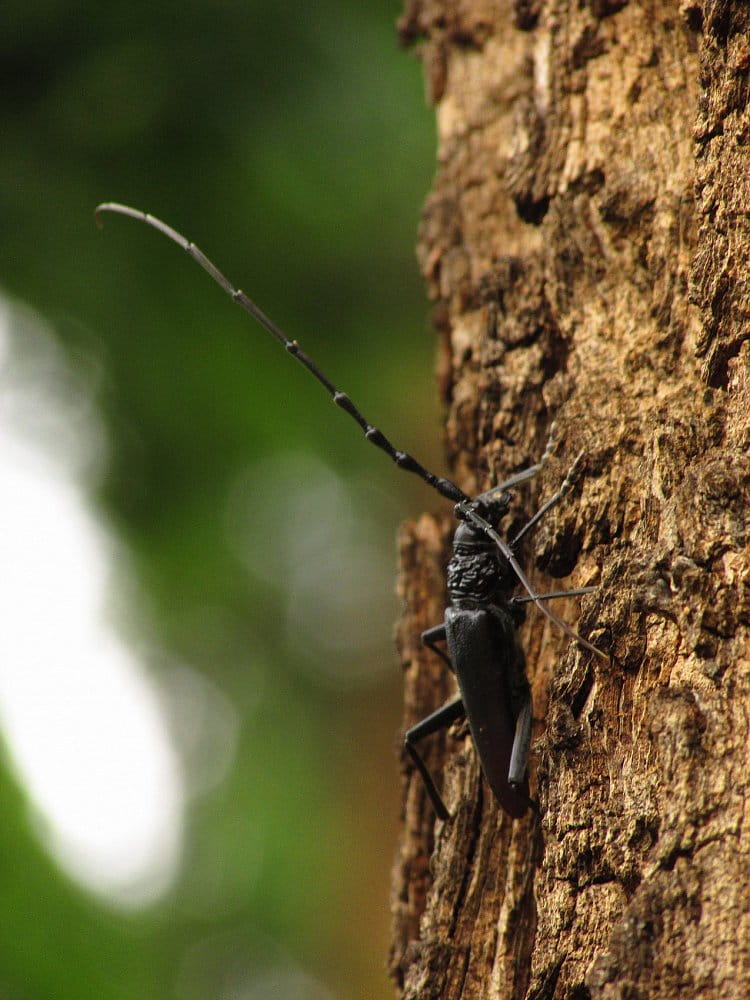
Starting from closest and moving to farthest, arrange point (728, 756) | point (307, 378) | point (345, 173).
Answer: point (728, 756) → point (345, 173) → point (307, 378)

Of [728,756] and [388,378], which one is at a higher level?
[388,378]

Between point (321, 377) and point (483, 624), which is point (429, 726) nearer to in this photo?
point (483, 624)

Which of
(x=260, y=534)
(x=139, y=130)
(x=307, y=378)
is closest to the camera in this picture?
(x=139, y=130)

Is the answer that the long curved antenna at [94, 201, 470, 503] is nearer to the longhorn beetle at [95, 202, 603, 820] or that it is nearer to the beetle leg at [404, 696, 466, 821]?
the longhorn beetle at [95, 202, 603, 820]

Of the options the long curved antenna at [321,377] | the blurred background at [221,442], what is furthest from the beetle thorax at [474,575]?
the blurred background at [221,442]

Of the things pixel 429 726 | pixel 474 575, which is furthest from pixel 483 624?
pixel 429 726

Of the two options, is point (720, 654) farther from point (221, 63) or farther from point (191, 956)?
point (191, 956)

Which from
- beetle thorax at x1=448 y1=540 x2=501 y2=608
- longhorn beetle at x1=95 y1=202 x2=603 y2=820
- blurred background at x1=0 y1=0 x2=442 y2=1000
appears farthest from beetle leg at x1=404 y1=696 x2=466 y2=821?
blurred background at x1=0 y1=0 x2=442 y2=1000

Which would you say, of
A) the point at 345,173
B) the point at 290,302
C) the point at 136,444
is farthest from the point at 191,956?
the point at 345,173
